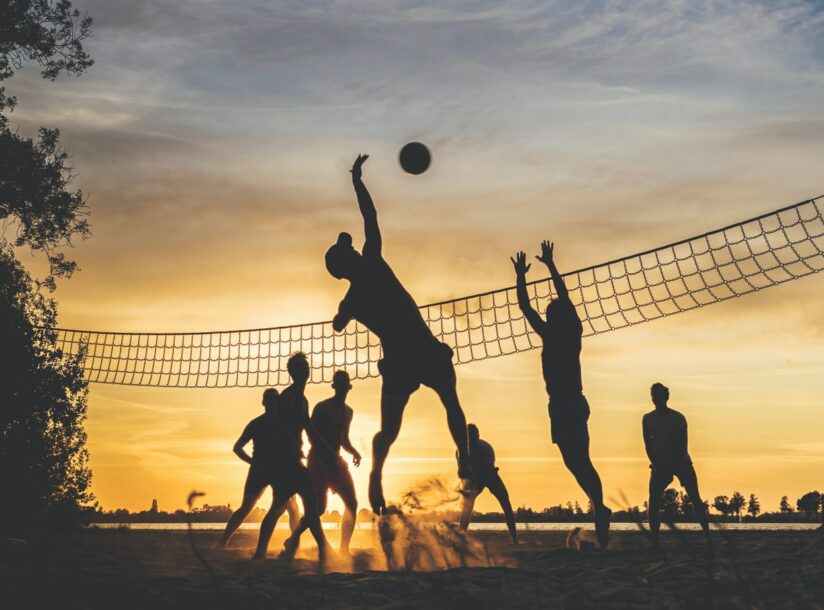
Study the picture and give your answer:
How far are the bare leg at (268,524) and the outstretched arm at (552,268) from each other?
9.75ft

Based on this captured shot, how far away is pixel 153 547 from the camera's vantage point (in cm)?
890

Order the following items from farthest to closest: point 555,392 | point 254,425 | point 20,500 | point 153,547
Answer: point 20,500 < point 153,547 < point 254,425 < point 555,392

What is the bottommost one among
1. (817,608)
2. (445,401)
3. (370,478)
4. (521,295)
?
(817,608)

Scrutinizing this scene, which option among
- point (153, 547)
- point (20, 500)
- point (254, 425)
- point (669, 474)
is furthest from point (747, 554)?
point (20, 500)

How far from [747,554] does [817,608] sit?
2.47 meters

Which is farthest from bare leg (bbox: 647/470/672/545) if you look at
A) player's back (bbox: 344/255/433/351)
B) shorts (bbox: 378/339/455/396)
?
player's back (bbox: 344/255/433/351)

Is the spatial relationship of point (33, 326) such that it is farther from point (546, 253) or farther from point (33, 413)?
point (546, 253)

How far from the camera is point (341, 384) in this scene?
8.03 meters

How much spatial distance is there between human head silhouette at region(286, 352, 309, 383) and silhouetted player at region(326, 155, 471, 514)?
3.49 feet

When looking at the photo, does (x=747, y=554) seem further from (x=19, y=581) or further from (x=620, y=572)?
(x=19, y=581)

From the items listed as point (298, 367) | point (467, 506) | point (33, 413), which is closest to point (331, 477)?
point (298, 367)

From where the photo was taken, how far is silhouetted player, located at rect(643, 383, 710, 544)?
761 centimetres

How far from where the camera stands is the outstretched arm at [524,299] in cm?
728

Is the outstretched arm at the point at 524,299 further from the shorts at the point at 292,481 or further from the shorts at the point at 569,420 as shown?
the shorts at the point at 292,481
